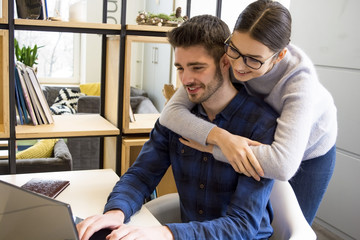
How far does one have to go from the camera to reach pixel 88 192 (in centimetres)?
146

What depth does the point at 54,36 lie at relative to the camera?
6.55m

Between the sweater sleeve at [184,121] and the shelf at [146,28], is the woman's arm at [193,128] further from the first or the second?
the shelf at [146,28]

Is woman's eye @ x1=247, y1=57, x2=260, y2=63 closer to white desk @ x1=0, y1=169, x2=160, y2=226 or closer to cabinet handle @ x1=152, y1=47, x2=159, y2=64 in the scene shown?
white desk @ x1=0, y1=169, x2=160, y2=226

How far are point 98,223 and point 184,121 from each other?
16.8 inches

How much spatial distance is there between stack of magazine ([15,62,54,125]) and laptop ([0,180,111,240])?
1371mm

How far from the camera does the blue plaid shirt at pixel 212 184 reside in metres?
1.19

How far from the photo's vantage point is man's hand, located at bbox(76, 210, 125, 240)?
1120 mm

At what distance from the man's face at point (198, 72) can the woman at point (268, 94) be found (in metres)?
0.08

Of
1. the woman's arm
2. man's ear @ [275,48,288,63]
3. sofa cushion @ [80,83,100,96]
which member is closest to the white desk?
the woman's arm

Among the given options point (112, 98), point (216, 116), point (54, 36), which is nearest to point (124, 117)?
point (112, 98)

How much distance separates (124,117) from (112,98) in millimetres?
175

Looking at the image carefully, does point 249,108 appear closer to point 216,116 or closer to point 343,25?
point 216,116

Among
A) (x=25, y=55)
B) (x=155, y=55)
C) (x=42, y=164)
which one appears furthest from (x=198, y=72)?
(x=155, y=55)

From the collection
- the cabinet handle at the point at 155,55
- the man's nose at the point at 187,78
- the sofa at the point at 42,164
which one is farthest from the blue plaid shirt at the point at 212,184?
the cabinet handle at the point at 155,55
